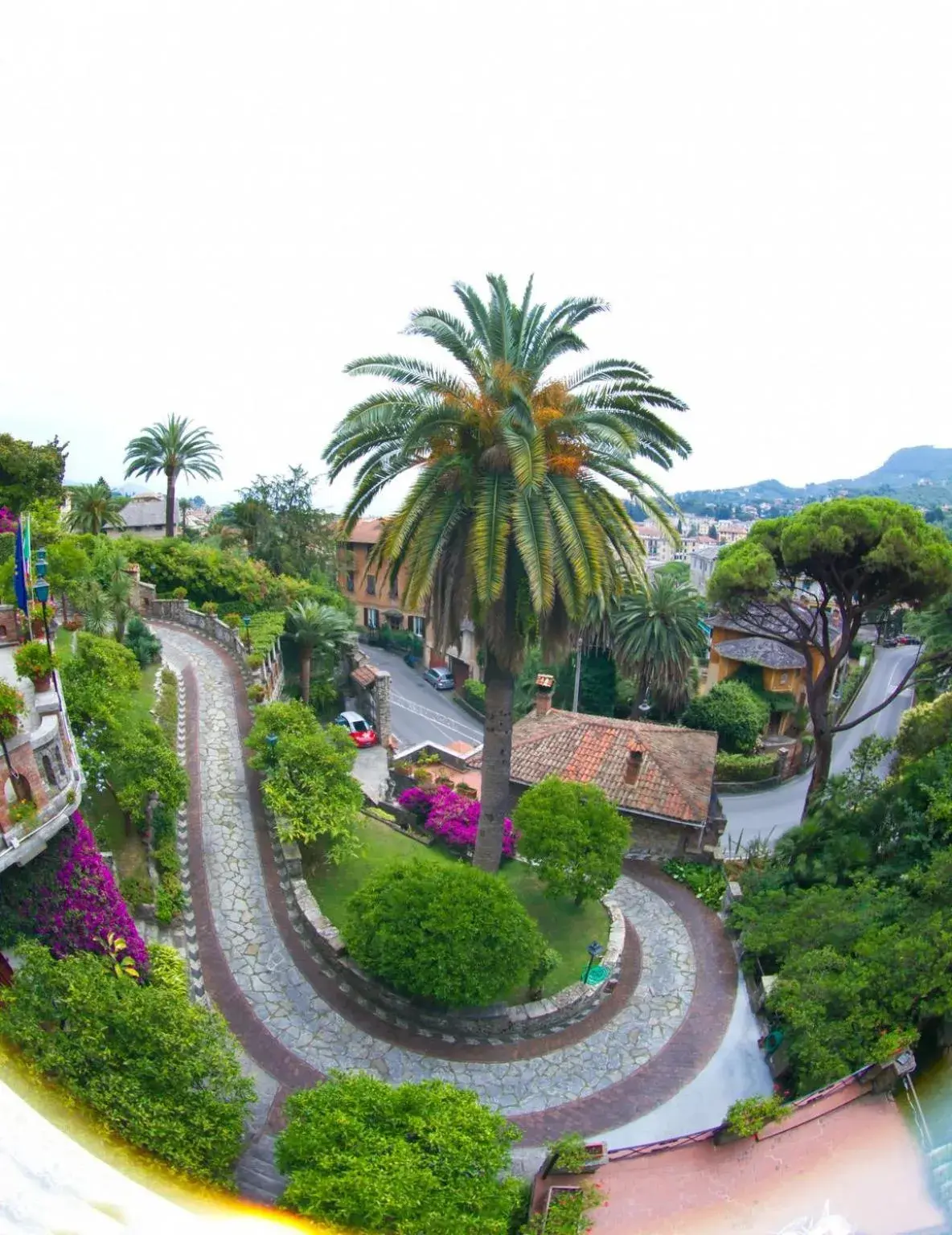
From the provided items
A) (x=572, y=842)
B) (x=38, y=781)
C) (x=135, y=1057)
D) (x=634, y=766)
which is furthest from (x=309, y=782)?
(x=634, y=766)

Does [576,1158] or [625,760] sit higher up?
[625,760]

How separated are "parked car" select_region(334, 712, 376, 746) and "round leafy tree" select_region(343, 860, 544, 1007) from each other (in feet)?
59.7

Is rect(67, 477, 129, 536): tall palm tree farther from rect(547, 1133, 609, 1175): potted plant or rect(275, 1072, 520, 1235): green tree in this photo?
rect(547, 1133, 609, 1175): potted plant

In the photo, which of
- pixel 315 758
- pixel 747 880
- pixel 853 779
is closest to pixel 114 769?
pixel 315 758

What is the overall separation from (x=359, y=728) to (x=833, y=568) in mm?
21175

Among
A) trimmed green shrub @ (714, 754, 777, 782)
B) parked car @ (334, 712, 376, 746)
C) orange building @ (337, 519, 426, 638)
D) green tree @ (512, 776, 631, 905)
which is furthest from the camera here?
orange building @ (337, 519, 426, 638)

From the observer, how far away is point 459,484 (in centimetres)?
1517

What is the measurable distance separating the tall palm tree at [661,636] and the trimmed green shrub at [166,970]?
23.5 meters

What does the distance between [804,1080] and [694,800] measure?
10.2 meters

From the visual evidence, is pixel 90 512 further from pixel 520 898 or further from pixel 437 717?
→ pixel 520 898

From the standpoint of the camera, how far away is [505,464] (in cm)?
1455

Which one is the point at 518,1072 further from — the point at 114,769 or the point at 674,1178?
the point at 114,769

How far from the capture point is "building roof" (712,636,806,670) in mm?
35812

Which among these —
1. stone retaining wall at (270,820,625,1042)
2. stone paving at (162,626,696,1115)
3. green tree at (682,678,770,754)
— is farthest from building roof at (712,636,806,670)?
stone retaining wall at (270,820,625,1042)
